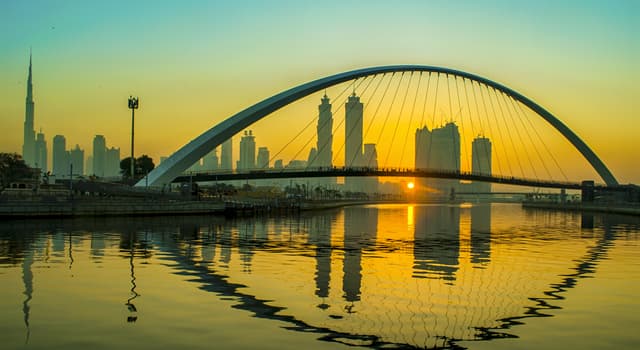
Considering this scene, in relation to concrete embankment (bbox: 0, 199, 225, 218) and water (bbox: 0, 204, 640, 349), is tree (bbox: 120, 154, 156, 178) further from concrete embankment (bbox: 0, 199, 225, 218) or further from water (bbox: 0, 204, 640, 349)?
water (bbox: 0, 204, 640, 349)

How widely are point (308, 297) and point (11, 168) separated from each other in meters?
97.1

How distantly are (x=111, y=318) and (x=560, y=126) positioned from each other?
89.9 metres

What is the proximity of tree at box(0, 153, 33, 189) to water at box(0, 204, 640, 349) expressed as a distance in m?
78.2

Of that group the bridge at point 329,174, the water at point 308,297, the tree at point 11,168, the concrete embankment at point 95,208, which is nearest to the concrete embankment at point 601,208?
the bridge at point 329,174

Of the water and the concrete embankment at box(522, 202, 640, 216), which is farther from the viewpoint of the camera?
the concrete embankment at box(522, 202, 640, 216)

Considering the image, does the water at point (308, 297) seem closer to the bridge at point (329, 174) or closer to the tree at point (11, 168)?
the bridge at point (329, 174)

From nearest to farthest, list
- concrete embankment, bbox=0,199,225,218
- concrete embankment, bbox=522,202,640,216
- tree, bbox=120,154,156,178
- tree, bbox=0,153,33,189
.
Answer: concrete embankment, bbox=0,199,225,218 → concrete embankment, bbox=522,202,640,216 → tree, bbox=0,153,33,189 → tree, bbox=120,154,156,178

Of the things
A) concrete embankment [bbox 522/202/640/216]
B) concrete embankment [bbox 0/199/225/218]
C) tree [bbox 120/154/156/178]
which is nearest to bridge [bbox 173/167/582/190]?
concrete embankment [bbox 522/202/640/216]

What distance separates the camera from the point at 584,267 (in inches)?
863

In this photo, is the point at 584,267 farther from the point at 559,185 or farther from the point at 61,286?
the point at 559,185

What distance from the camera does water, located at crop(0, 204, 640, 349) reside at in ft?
36.1

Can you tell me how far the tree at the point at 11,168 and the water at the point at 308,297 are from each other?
78.2 m

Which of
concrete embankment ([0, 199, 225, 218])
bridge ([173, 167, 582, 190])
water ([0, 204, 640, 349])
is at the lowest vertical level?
water ([0, 204, 640, 349])

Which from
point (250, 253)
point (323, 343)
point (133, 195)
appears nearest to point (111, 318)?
point (323, 343)
